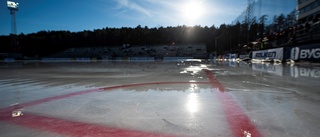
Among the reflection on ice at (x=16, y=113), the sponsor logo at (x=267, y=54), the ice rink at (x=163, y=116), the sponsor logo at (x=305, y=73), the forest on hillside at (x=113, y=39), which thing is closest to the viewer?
the ice rink at (x=163, y=116)

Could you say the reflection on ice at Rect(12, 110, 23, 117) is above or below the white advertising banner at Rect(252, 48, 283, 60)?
below

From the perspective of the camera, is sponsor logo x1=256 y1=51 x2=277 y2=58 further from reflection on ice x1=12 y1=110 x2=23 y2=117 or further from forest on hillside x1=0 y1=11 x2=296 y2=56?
forest on hillside x1=0 y1=11 x2=296 y2=56

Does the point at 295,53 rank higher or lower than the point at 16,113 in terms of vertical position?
higher

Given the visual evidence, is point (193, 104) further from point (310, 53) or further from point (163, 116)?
point (310, 53)

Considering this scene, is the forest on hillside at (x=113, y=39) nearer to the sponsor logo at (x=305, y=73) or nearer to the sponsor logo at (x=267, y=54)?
the sponsor logo at (x=267, y=54)

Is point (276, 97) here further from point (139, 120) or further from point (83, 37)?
point (83, 37)

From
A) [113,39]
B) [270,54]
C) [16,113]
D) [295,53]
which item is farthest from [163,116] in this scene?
[113,39]

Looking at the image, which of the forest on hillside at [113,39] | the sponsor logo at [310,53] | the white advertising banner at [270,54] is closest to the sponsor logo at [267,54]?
the white advertising banner at [270,54]

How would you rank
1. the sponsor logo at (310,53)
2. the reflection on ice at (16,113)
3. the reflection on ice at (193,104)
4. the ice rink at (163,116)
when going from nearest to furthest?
the ice rink at (163,116), the reflection on ice at (16,113), the reflection on ice at (193,104), the sponsor logo at (310,53)

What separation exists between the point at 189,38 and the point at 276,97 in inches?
4637

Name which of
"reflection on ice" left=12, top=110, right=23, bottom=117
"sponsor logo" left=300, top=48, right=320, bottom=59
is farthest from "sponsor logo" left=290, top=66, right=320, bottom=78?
"reflection on ice" left=12, top=110, right=23, bottom=117

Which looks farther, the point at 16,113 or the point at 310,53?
the point at 310,53

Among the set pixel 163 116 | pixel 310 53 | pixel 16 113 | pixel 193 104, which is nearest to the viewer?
pixel 163 116

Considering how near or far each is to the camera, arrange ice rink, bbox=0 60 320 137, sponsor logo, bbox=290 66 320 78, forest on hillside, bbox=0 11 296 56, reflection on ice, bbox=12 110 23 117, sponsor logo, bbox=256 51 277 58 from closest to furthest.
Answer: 1. ice rink, bbox=0 60 320 137
2. reflection on ice, bbox=12 110 23 117
3. sponsor logo, bbox=290 66 320 78
4. sponsor logo, bbox=256 51 277 58
5. forest on hillside, bbox=0 11 296 56
